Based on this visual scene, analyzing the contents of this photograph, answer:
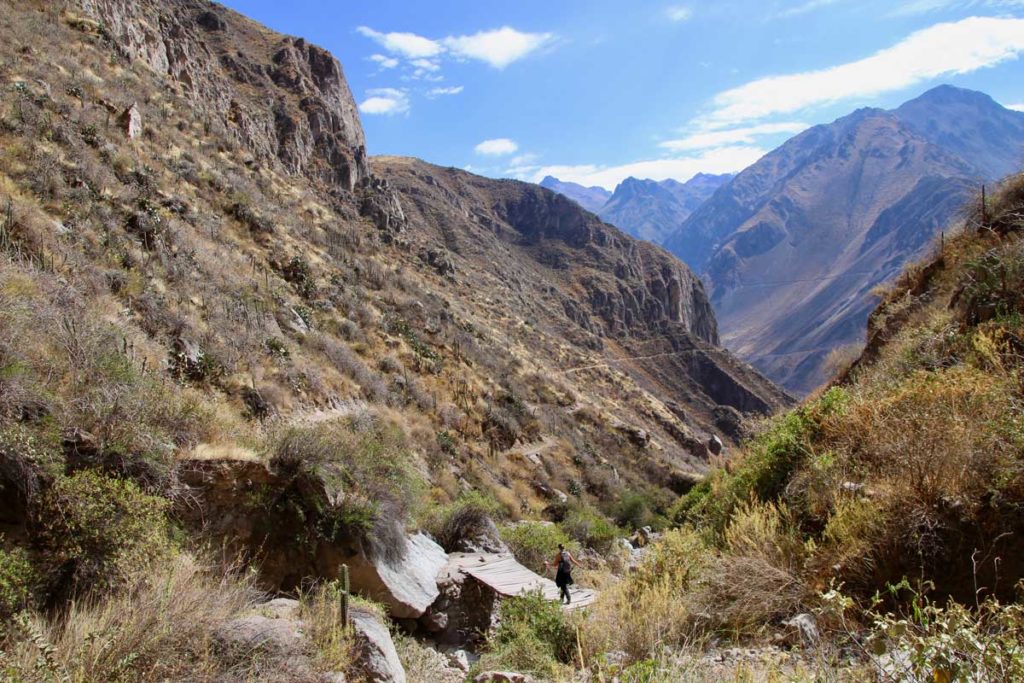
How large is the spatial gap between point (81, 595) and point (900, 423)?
250 inches

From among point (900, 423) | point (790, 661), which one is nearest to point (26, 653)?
point (790, 661)

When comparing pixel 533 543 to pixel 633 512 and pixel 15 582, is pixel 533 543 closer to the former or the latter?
pixel 15 582

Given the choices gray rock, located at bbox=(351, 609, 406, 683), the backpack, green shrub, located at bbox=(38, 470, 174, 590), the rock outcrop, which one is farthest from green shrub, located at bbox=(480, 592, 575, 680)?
green shrub, located at bbox=(38, 470, 174, 590)

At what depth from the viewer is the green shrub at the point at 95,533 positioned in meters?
3.88

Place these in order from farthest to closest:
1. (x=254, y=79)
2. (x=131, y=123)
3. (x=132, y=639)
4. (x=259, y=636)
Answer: (x=254, y=79), (x=131, y=123), (x=259, y=636), (x=132, y=639)

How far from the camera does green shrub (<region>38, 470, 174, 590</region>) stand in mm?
3879

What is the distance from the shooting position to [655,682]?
298 cm

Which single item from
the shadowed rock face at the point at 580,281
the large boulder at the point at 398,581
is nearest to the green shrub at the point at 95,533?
the large boulder at the point at 398,581

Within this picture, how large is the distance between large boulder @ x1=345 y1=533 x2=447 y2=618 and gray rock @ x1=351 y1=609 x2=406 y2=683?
3.41 feet

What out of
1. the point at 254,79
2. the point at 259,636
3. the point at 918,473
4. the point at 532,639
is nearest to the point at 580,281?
the point at 254,79

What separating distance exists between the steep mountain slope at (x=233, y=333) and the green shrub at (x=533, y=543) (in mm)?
1810

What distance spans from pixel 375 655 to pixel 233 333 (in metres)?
9.57

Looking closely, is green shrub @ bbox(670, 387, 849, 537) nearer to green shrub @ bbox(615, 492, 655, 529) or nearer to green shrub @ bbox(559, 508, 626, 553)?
green shrub @ bbox(559, 508, 626, 553)

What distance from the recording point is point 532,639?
512 centimetres
